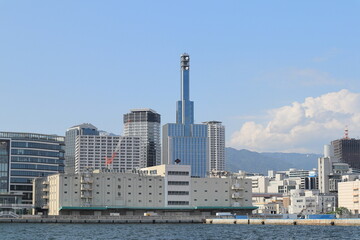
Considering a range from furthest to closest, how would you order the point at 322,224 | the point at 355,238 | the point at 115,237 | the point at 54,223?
the point at 54,223 → the point at 322,224 → the point at 115,237 → the point at 355,238

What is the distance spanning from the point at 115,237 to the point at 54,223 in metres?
71.8

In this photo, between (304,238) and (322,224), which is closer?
(304,238)

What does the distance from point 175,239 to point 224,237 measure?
38.9ft

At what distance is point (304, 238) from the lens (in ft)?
414

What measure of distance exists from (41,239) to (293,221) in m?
84.2

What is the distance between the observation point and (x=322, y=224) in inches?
7210

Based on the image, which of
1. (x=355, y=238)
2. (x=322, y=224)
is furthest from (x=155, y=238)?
(x=322, y=224)

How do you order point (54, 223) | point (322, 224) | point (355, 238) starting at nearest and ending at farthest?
point (355, 238)
point (322, 224)
point (54, 223)

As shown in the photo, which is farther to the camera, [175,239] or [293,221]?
[293,221]

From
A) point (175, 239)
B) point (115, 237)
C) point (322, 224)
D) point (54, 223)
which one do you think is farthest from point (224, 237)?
point (54, 223)

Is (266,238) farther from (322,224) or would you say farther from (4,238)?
(322,224)

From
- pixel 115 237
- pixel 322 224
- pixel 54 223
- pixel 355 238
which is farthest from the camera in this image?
pixel 54 223

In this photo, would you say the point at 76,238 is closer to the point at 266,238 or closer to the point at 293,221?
the point at 266,238

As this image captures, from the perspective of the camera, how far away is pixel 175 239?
125438 millimetres
